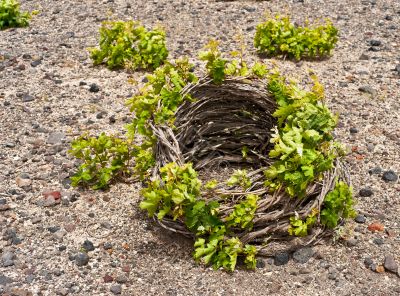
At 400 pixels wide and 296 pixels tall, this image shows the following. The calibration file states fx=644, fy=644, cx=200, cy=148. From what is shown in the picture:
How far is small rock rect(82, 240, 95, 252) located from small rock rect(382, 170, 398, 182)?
7.91ft

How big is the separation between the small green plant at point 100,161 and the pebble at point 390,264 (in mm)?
2074

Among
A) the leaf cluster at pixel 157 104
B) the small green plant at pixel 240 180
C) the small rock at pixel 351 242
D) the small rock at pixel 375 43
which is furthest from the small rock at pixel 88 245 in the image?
the small rock at pixel 375 43

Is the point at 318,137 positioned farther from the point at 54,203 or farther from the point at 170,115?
the point at 54,203

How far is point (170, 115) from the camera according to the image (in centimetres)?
462

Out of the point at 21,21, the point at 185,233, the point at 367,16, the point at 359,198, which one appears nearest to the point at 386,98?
the point at 359,198

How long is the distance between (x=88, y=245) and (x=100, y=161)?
841 mm

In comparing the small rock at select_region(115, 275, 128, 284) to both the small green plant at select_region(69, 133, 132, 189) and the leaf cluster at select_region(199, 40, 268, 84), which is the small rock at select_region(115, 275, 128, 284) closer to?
the small green plant at select_region(69, 133, 132, 189)

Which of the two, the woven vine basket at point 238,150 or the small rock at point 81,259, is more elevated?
the woven vine basket at point 238,150

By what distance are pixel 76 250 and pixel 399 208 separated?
7.98 feet

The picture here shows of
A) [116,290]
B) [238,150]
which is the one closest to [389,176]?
[238,150]

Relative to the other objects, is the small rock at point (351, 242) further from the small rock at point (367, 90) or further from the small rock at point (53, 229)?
the small rock at point (367, 90)

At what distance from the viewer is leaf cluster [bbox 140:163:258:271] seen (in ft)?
13.4

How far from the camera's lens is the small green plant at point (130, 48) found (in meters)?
6.89

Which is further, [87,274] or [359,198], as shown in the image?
[359,198]
